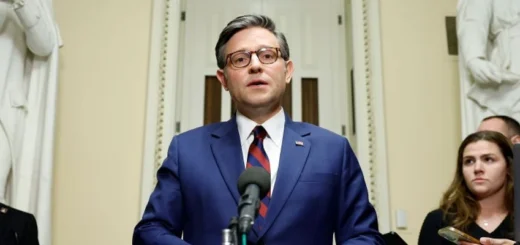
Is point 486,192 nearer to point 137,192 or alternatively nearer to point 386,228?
point 386,228

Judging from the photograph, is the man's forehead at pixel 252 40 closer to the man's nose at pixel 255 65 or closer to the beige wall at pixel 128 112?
the man's nose at pixel 255 65

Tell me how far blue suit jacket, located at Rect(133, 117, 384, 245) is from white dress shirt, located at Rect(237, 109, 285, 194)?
0.03m

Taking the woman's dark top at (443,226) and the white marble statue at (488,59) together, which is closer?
the woman's dark top at (443,226)

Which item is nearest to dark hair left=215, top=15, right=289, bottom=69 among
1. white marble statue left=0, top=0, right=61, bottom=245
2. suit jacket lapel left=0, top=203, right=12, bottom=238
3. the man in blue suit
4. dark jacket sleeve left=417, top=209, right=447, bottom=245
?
the man in blue suit

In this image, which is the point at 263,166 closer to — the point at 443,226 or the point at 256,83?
the point at 256,83

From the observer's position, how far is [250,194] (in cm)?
109

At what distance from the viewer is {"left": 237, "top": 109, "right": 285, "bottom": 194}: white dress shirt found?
5.34 feet

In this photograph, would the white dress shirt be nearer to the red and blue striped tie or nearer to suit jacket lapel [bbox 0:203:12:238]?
the red and blue striped tie

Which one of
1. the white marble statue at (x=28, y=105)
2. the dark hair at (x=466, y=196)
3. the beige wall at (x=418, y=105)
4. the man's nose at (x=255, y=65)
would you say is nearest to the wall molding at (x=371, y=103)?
the beige wall at (x=418, y=105)

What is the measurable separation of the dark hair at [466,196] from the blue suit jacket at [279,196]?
0.81m

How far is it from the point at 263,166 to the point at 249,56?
292 millimetres

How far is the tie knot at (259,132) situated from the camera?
5.41ft

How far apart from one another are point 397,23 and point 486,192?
197 cm

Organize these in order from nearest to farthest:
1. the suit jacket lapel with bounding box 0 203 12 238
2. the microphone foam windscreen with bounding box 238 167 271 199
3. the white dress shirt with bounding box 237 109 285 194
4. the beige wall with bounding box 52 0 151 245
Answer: the microphone foam windscreen with bounding box 238 167 271 199 → the white dress shirt with bounding box 237 109 285 194 → the suit jacket lapel with bounding box 0 203 12 238 → the beige wall with bounding box 52 0 151 245
